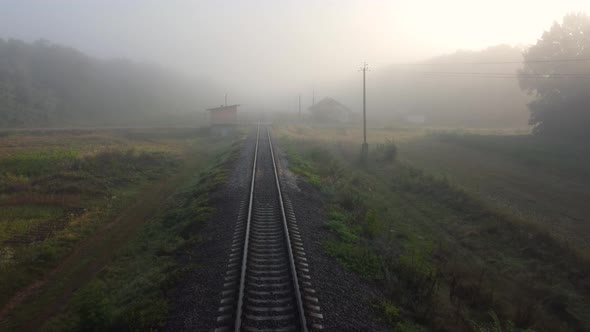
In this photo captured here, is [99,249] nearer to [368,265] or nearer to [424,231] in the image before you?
[368,265]

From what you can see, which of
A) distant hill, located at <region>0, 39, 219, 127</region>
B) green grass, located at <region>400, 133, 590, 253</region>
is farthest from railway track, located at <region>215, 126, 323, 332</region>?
distant hill, located at <region>0, 39, 219, 127</region>

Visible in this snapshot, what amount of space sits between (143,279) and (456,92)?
11843 cm

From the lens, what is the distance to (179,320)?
7609mm

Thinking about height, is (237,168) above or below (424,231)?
above

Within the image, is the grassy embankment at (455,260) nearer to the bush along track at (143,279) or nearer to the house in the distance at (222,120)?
the bush along track at (143,279)

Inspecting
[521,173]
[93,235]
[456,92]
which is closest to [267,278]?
[93,235]

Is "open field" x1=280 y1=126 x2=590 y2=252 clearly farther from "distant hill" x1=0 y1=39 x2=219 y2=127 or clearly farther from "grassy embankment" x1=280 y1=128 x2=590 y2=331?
"distant hill" x1=0 y1=39 x2=219 y2=127

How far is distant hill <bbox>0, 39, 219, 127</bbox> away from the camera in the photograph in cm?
8162

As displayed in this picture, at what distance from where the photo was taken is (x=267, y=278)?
9.23 metres

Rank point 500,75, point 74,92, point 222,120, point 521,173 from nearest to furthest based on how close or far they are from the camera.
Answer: point 521,173
point 222,120
point 74,92
point 500,75

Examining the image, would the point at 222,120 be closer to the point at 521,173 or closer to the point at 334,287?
the point at 521,173

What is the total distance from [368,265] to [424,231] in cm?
727

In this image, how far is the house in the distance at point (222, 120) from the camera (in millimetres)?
53969

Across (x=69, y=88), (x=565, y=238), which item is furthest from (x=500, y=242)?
(x=69, y=88)
